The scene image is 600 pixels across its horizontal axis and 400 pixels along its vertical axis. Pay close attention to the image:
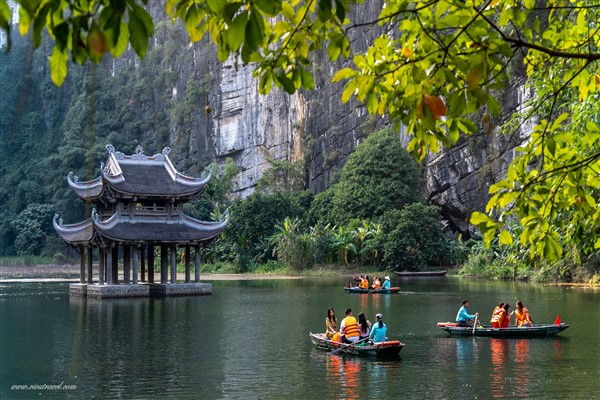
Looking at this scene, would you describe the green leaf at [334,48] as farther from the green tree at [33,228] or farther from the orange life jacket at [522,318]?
the green tree at [33,228]

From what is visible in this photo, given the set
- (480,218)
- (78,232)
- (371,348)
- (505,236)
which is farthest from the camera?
(78,232)

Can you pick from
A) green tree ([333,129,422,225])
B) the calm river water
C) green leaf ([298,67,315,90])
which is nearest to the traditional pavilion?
the calm river water

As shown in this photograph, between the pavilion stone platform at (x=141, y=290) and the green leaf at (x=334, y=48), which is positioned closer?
the green leaf at (x=334, y=48)

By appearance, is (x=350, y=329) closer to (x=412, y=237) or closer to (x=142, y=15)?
(x=142, y=15)

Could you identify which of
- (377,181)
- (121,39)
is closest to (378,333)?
(121,39)

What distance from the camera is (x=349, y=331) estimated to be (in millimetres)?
18531

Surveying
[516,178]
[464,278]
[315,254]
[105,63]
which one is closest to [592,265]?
[464,278]

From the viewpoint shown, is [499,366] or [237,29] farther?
[499,366]

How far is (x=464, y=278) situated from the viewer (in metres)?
49.6

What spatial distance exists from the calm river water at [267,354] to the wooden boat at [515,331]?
0.84ft

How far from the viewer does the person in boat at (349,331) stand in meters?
18.4

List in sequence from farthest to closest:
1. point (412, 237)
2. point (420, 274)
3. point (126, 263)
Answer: point (412, 237)
point (420, 274)
point (126, 263)

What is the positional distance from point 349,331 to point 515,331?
4681mm

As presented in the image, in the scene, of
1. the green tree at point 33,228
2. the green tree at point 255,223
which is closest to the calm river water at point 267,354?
the green tree at point 255,223
